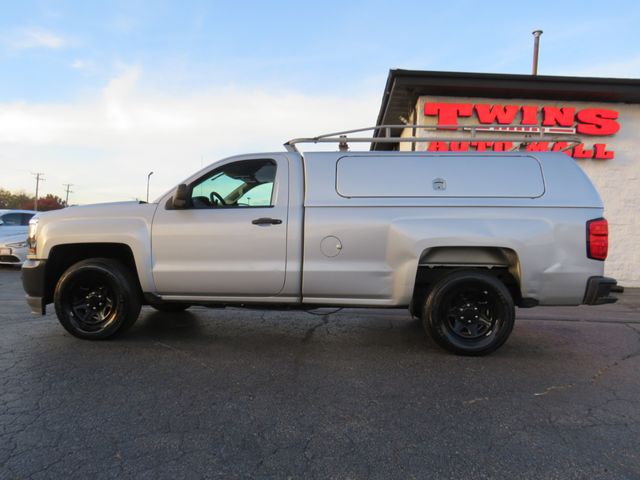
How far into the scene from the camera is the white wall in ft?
35.7

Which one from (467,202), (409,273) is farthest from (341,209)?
(467,202)

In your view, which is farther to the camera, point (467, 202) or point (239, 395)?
point (467, 202)

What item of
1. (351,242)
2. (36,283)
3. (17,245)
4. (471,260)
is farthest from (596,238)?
(17,245)

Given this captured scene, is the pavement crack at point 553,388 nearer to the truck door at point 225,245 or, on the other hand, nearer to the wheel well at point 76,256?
the truck door at point 225,245

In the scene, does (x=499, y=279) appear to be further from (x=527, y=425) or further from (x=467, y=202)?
(x=527, y=425)

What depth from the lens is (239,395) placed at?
335cm

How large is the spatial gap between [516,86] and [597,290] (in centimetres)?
765

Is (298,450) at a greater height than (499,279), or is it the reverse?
(499,279)

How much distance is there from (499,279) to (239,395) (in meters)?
2.80

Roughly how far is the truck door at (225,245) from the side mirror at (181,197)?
0.06m

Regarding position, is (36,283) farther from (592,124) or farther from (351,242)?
(592,124)

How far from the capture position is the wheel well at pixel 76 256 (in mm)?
4754

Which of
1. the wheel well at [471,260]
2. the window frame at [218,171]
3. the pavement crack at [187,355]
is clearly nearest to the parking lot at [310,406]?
the pavement crack at [187,355]

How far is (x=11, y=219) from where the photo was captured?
40.2 ft
